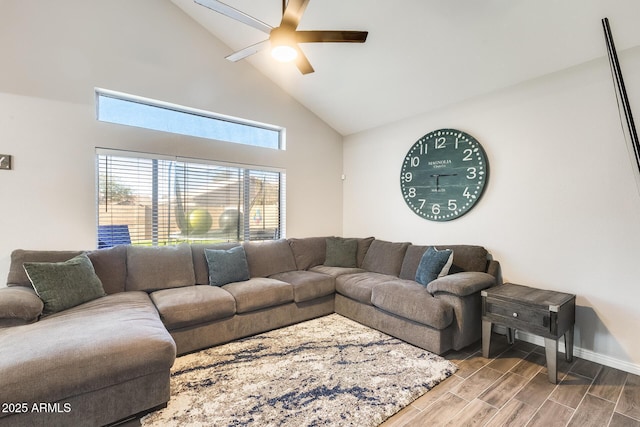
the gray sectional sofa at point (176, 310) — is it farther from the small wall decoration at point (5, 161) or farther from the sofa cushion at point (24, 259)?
the small wall decoration at point (5, 161)

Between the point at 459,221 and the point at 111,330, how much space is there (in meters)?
3.46

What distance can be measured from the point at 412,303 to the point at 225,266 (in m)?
2.02

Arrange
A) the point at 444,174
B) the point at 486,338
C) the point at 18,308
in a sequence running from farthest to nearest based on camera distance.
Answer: the point at 444,174 < the point at 486,338 < the point at 18,308

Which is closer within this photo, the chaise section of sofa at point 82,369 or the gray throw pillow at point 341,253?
the chaise section of sofa at point 82,369

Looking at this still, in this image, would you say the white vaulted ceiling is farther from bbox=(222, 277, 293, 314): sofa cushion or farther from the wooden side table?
bbox=(222, 277, 293, 314): sofa cushion

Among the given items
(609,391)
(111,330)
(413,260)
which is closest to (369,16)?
(413,260)

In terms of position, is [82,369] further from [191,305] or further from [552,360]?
[552,360]

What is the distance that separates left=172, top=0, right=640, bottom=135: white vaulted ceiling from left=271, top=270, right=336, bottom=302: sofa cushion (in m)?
2.45

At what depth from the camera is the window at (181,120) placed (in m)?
3.13

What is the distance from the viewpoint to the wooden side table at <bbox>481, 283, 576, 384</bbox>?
216cm

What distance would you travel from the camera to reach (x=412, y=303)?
8.78ft

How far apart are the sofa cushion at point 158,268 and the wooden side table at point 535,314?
2.94 meters

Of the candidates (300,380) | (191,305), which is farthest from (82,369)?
(300,380)

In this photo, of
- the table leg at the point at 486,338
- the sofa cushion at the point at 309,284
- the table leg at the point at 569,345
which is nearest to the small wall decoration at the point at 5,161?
the sofa cushion at the point at 309,284
